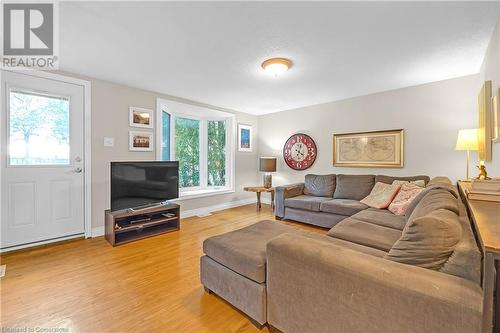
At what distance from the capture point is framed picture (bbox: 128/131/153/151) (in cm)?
341

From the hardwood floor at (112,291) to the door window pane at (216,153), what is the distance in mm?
2267

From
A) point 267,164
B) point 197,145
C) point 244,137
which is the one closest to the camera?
point 197,145

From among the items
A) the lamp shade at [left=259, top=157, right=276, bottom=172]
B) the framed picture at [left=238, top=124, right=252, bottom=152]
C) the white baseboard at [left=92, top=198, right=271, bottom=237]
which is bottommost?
the white baseboard at [left=92, top=198, right=271, bottom=237]

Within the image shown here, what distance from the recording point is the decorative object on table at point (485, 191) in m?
1.41

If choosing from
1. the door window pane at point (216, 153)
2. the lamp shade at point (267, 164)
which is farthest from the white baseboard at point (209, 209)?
the lamp shade at point (267, 164)

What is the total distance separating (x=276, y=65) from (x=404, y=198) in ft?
7.81

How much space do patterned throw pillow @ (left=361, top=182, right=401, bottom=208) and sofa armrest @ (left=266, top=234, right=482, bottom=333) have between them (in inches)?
90.9

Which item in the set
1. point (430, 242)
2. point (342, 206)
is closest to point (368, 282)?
point (430, 242)

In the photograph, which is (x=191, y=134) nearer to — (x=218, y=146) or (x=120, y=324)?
(x=218, y=146)

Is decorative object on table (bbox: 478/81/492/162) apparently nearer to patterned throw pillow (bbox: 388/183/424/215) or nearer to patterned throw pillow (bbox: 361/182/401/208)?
patterned throw pillow (bbox: 388/183/424/215)

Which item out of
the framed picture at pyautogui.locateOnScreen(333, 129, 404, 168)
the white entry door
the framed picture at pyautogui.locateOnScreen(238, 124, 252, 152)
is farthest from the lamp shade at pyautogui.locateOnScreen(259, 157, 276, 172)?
the white entry door

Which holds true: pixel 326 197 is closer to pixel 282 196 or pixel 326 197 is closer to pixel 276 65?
pixel 282 196

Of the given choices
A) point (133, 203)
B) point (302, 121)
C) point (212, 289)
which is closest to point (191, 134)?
point (133, 203)

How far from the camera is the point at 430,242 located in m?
1.01
